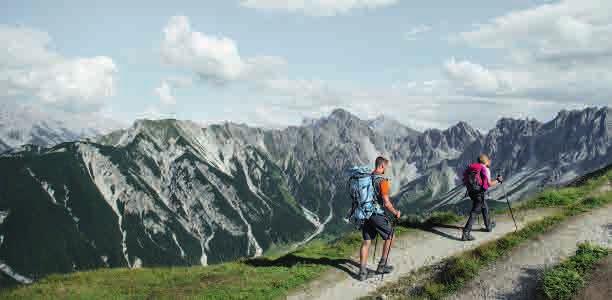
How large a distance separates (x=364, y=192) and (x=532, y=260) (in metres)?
6.30

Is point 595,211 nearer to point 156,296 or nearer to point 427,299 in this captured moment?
point 427,299

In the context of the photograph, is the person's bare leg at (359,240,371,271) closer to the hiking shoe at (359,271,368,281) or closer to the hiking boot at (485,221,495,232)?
the hiking shoe at (359,271,368,281)

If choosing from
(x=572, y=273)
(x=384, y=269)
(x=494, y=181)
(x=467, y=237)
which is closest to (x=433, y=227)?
(x=467, y=237)

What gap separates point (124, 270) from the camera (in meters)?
22.1

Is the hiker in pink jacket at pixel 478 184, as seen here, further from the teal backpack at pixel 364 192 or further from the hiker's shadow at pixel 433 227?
the teal backpack at pixel 364 192

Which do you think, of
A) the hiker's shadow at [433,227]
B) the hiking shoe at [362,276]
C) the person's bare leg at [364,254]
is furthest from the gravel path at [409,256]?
the person's bare leg at [364,254]

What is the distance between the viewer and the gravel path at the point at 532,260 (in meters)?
14.5

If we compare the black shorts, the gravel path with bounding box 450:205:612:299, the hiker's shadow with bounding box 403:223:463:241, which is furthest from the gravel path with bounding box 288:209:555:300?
the gravel path with bounding box 450:205:612:299

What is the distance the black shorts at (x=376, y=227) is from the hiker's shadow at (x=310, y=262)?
1616mm

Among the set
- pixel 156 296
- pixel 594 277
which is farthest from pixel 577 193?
pixel 156 296

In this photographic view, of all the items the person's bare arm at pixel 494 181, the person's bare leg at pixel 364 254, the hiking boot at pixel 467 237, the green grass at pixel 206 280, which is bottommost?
the green grass at pixel 206 280

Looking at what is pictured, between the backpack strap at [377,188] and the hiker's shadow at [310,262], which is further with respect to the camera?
the hiker's shadow at [310,262]

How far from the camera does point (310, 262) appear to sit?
791 inches

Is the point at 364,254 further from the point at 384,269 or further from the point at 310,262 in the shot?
the point at 310,262
